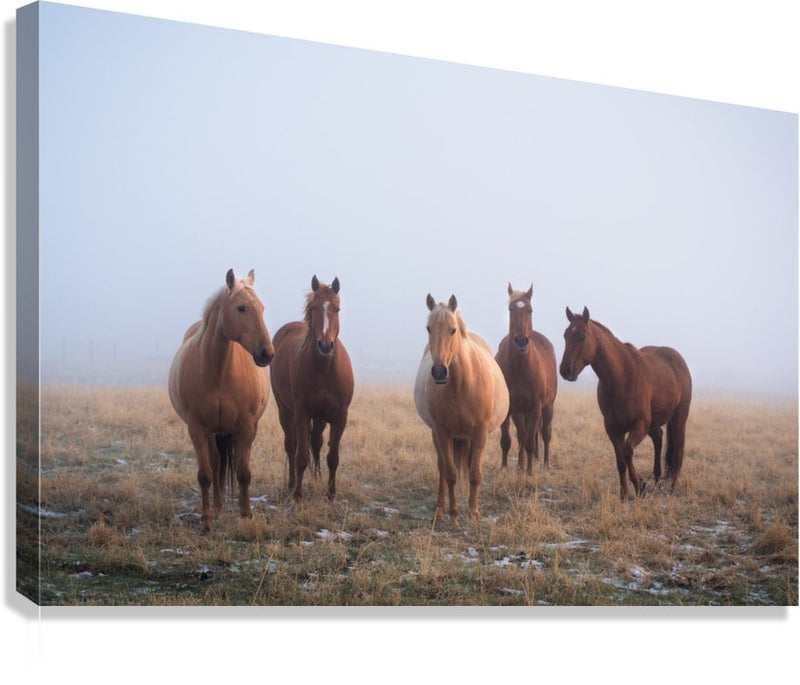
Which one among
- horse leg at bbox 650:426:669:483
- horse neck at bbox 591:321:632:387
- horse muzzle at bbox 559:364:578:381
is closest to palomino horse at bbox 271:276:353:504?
horse muzzle at bbox 559:364:578:381

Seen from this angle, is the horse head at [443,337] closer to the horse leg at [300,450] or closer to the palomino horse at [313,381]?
the palomino horse at [313,381]

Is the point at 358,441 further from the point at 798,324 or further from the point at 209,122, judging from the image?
the point at 798,324

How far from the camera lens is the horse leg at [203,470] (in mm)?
5230

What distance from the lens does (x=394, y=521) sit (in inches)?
224

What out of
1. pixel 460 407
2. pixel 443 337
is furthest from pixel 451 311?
pixel 460 407

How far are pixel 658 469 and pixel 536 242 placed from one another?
1699 millimetres

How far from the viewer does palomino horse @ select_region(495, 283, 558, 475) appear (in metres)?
6.11

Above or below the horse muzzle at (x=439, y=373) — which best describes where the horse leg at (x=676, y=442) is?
below

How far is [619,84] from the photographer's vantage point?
655cm

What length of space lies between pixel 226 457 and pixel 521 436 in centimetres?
186

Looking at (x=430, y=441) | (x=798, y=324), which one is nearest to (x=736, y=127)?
(x=798, y=324)

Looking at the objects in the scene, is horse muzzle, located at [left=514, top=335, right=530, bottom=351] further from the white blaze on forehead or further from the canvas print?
the white blaze on forehead

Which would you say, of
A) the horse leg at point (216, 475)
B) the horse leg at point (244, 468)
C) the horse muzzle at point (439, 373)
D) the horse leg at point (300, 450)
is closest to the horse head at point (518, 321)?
the horse muzzle at point (439, 373)

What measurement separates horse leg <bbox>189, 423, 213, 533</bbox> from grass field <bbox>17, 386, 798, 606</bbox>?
74 mm
